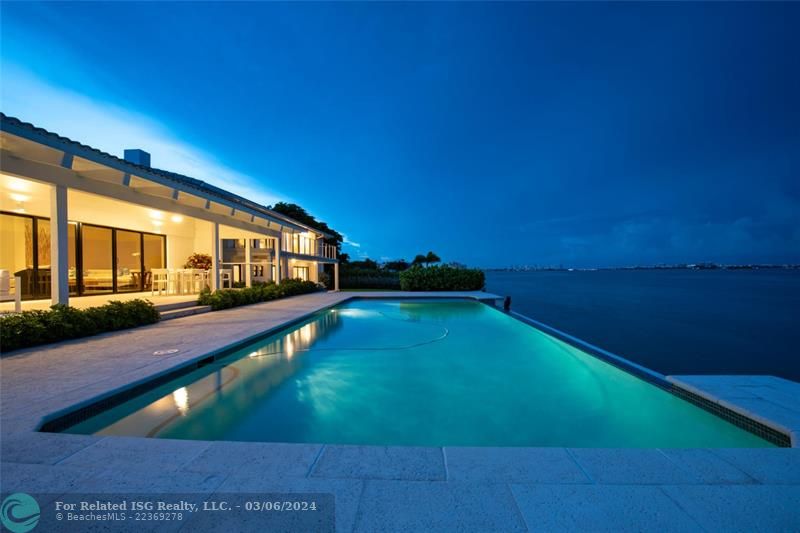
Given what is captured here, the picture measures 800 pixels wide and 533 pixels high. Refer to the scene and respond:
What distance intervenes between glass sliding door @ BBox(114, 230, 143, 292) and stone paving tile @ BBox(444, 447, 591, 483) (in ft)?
41.2

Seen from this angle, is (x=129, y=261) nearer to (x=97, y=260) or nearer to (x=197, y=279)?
(x=97, y=260)

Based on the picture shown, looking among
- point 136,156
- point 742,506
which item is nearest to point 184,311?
point 136,156

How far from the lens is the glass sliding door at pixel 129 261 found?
35.2 ft

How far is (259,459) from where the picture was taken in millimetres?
2211

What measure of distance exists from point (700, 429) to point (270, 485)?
13.6 ft

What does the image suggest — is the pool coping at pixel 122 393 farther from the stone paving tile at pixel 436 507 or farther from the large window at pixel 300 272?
the large window at pixel 300 272

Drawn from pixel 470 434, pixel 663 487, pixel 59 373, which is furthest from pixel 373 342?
pixel 663 487

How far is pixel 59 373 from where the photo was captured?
3.84m

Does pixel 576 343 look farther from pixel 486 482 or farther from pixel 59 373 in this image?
pixel 59 373

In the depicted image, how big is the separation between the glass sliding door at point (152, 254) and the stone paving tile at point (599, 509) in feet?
43.5

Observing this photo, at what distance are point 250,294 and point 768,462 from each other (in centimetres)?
1213

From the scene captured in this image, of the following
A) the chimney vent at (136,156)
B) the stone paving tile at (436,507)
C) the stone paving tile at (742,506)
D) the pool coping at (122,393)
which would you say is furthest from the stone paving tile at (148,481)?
the chimney vent at (136,156)

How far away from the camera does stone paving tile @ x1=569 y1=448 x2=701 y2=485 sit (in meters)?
2.01

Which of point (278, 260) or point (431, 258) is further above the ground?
point (431, 258)
